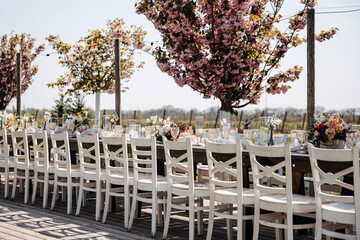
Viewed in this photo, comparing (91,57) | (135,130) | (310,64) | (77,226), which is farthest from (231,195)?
(91,57)

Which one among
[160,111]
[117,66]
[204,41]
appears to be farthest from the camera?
[160,111]

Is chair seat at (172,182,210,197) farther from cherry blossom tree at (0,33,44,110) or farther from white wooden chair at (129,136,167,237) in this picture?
cherry blossom tree at (0,33,44,110)

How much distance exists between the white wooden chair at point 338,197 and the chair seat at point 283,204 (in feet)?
0.38

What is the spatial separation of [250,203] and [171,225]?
144 cm

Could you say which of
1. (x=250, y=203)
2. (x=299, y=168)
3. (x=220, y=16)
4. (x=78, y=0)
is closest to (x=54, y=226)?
(x=250, y=203)

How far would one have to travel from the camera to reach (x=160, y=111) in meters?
25.7

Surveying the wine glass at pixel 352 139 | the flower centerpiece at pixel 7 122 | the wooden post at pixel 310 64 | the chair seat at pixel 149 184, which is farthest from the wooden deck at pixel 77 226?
the wooden post at pixel 310 64

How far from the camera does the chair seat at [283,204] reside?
136 inches

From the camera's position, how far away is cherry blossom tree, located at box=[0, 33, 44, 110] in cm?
1605

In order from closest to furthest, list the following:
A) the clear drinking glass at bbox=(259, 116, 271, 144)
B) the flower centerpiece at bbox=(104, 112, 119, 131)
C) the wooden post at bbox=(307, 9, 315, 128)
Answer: the clear drinking glass at bbox=(259, 116, 271, 144) → the flower centerpiece at bbox=(104, 112, 119, 131) → the wooden post at bbox=(307, 9, 315, 128)

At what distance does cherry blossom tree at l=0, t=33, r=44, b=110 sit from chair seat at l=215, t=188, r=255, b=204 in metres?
13.7

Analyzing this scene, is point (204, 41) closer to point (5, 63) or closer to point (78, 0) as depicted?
point (78, 0)

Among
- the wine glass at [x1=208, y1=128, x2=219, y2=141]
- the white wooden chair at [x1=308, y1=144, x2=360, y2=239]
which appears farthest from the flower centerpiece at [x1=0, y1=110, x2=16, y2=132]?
the white wooden chair at [x1=308, y1=144, x2=360, y2=239]

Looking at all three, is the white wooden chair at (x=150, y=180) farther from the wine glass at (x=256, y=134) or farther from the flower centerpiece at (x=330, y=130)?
the flower centerpiece at (x=330, y=130)
